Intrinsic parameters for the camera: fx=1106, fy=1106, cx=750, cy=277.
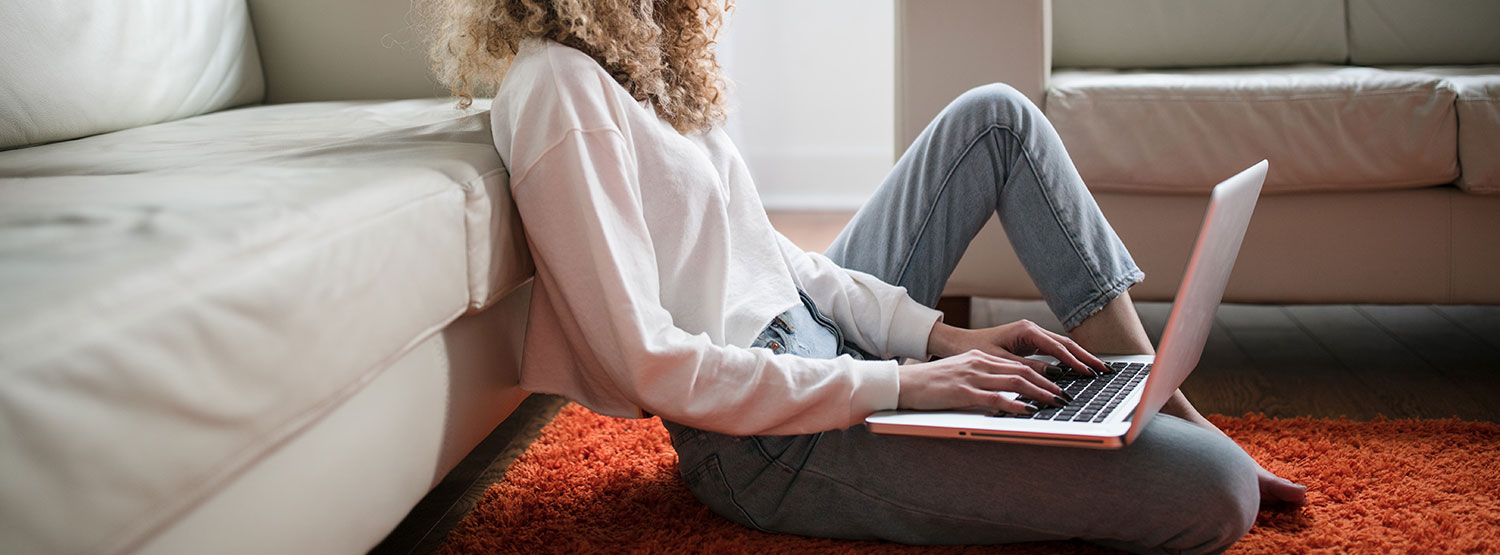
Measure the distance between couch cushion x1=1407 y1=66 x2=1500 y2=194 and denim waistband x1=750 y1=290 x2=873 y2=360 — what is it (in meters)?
0.91

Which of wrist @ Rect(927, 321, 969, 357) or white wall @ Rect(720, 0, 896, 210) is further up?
wrist @ Rect(927, 321, 969, 357)

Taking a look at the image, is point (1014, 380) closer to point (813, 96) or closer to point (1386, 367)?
point (1386, 367)

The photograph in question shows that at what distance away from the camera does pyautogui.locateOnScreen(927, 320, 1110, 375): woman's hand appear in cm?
102

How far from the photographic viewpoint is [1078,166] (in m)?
1.55

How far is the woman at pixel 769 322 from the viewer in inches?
33.1

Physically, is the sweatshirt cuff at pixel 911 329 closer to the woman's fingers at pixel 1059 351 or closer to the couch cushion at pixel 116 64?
the woman's fingers at pixel 1059 351

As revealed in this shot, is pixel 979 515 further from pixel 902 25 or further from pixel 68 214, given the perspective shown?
pixel 902 25

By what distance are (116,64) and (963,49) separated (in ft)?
3.68

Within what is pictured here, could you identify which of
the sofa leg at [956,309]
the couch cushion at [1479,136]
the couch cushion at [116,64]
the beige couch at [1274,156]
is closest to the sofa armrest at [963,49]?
the beige couch at [1274,156]

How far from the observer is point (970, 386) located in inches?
34.7

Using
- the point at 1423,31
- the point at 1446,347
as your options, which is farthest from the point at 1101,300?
the point at 1423,31

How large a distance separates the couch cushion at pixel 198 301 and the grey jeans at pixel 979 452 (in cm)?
29

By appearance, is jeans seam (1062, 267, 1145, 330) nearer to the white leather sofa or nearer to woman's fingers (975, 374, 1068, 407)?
woman's fingers (975, 374, 1068, 407)

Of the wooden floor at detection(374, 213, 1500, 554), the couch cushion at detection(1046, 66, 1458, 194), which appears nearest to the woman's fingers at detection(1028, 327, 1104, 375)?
the wooden floor at detection(374, 213, 1500, 554)
